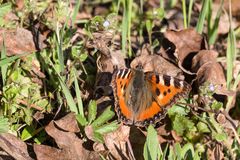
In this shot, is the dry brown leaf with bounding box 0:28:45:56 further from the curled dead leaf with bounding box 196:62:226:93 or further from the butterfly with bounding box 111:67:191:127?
the curled dead leaf with bounding box 196:62:226:93

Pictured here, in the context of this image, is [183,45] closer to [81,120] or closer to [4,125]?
[81,120]

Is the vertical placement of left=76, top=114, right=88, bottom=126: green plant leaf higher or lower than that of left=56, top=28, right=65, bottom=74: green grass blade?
lower

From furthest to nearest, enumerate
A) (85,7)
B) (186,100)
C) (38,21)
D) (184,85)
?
1. (85,7)
2. (38,21)
3. (186,100)
4. (184,85)

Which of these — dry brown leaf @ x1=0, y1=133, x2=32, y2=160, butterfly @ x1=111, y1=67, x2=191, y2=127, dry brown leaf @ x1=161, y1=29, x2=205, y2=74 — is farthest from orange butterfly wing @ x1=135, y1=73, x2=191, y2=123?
→ dry brown leaf @ x1=0, y1=133, x2=32, y2=160

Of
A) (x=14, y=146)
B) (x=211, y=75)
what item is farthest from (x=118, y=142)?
(x=211, y=75)

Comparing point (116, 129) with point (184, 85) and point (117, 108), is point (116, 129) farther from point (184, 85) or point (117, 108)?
point (184, 85)

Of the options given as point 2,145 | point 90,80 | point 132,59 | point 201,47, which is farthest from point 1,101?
point 201,47
